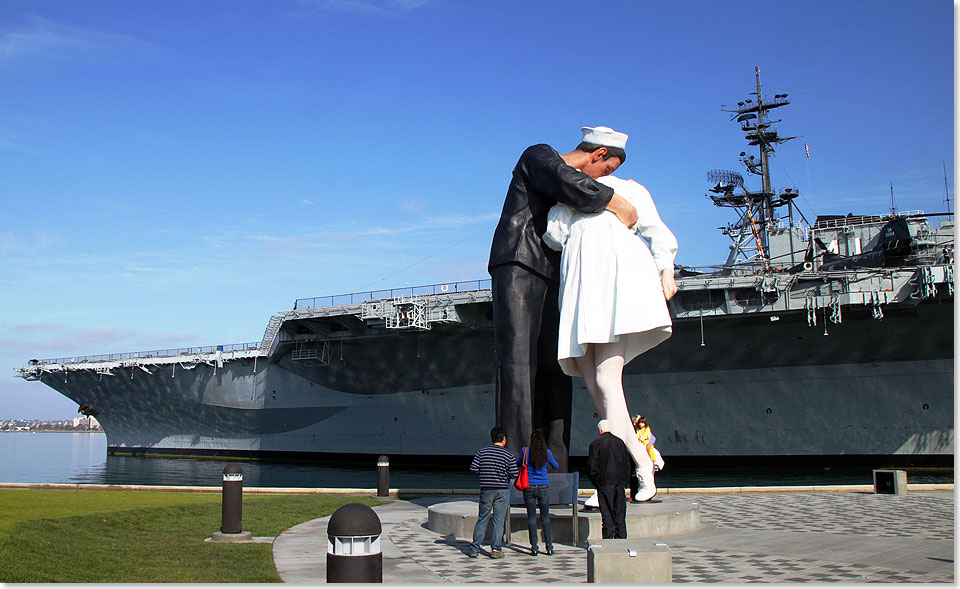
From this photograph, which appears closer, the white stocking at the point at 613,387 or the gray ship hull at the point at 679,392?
the white stocking at the point at 613,387

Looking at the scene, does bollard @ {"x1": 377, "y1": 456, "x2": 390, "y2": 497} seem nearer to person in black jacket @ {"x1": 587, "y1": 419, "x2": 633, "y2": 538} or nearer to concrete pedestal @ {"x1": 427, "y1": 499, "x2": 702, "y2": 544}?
concrete pedestal @ {"x1": 427, "y1": 499, "x2": 702, "y2": 544}

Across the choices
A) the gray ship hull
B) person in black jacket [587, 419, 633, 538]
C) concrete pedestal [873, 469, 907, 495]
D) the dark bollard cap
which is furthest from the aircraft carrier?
the dark bollard cap

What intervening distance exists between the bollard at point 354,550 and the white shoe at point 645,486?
19.9 feet

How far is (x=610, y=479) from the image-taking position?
753 cm

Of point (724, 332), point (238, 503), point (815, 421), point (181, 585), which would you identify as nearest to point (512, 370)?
point (238, 503)

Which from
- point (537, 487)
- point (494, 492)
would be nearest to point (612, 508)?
point (537, 487)

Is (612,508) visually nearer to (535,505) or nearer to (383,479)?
(535,505)

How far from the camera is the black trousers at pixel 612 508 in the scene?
751 centimetres

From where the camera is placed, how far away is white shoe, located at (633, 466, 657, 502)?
9.48m

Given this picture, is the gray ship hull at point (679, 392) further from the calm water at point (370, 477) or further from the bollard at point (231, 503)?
the bollard at point (231, 503)

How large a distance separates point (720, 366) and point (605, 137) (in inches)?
785

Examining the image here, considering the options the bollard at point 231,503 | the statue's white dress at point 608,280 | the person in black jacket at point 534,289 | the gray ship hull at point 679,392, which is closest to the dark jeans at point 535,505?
the person in black jacket at point 534,289

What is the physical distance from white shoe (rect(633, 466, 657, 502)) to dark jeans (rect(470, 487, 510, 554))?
2524 mm

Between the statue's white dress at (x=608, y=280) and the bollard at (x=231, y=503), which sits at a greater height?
the statue's white dress at (x=608, y=280)
